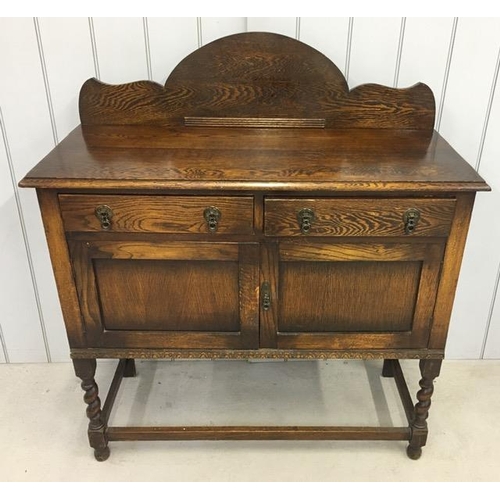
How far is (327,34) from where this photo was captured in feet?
5.67

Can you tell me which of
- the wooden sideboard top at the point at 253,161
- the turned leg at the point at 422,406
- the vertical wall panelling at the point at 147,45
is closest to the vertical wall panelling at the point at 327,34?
the wooden sideboard top at the point at 253,161

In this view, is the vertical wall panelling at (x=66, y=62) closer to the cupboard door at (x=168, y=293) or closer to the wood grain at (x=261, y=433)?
the cupboard door at (x=168, y=293)

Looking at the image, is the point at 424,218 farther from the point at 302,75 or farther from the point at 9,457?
the point at 9,457

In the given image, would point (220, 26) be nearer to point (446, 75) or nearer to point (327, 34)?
point (327, 34)

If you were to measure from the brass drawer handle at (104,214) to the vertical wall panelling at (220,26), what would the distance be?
0.72 m

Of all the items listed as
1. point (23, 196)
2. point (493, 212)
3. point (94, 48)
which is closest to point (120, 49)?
point (94, 48)

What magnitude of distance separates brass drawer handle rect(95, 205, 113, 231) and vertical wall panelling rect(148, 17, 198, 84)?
63 cm

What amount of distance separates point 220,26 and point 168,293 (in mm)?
886

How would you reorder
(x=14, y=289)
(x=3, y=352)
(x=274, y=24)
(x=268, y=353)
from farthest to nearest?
(x=3, y=352)
(x=14, y=289)
(x=274, y=24)
(x=268, y=353)

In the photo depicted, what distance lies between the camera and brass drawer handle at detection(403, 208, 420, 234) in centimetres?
138

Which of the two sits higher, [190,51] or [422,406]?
[190,51]

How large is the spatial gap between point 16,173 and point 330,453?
4.93 ft

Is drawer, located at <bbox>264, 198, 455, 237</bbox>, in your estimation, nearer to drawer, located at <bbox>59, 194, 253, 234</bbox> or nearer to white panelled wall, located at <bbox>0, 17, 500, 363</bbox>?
drawer, located at <bbox>59, 194, 253, 234</bbox>

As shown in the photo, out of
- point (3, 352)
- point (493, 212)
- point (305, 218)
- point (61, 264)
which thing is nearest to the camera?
point (305, 218)
